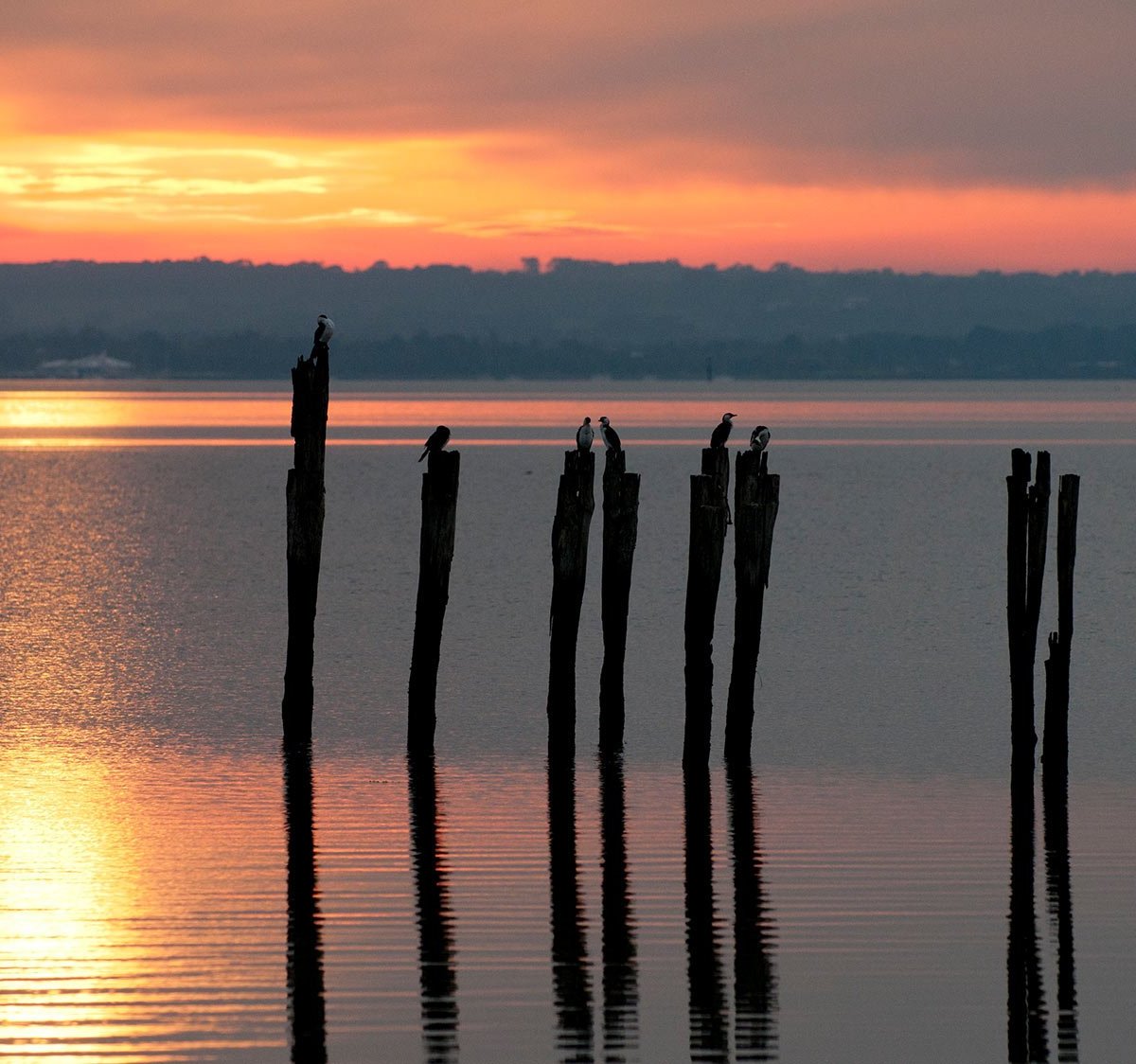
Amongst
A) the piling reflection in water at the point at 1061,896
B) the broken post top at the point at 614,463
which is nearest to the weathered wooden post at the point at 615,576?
the broken post top at the point at 614,463

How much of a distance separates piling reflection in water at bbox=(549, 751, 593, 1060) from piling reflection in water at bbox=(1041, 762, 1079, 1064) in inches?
115

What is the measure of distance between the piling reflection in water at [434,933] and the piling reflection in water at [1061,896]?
3740 mm

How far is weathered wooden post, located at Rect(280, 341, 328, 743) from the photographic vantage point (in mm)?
19859

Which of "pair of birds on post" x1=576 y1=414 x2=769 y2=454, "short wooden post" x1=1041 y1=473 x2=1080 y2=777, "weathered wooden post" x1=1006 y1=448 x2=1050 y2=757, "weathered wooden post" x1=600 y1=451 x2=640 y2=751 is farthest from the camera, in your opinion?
"pair of birds on post" x1=576 y1=414 x2=769 y2=454

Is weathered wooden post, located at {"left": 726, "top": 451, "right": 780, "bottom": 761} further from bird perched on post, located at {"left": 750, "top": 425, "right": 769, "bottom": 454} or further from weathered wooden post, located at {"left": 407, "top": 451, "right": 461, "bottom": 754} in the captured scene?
weathered wooden post, located at {"left": 407, "top": 451, "right": 461, "bottom": 754}

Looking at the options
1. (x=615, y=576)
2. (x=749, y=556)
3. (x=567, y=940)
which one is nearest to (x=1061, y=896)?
(x=567, y=940)

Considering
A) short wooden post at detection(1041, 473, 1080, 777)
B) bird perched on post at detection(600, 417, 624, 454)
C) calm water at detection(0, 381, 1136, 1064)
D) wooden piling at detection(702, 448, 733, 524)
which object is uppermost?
bird perched on post at detection(600, 417, 624, 454)

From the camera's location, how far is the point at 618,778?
2009 centimetres

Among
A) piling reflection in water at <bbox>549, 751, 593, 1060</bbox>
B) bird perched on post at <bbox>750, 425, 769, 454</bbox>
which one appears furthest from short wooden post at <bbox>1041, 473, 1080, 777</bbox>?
piling reflection in water at <bbox>549, 751, 593, 1060</bbox>

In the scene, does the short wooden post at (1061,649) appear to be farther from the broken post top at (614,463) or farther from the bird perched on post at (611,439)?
the bird perched on post at (611,439)

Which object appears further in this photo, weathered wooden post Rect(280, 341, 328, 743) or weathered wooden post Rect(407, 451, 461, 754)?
weathered wooden post Rect(407, 451, 461, 754)

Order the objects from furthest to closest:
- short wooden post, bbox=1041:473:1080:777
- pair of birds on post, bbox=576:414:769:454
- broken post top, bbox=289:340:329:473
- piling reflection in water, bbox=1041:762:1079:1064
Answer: pair of birds on post, bbox=576:414:769:454
broken post top, bbox=289:340:329:473
short wooden post, bbox=1041:473:1080:777
piling reflection in water, bbox=1041:762:1079:1064

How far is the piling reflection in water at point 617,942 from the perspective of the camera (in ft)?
38.5

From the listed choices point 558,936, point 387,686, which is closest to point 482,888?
point 558,936
